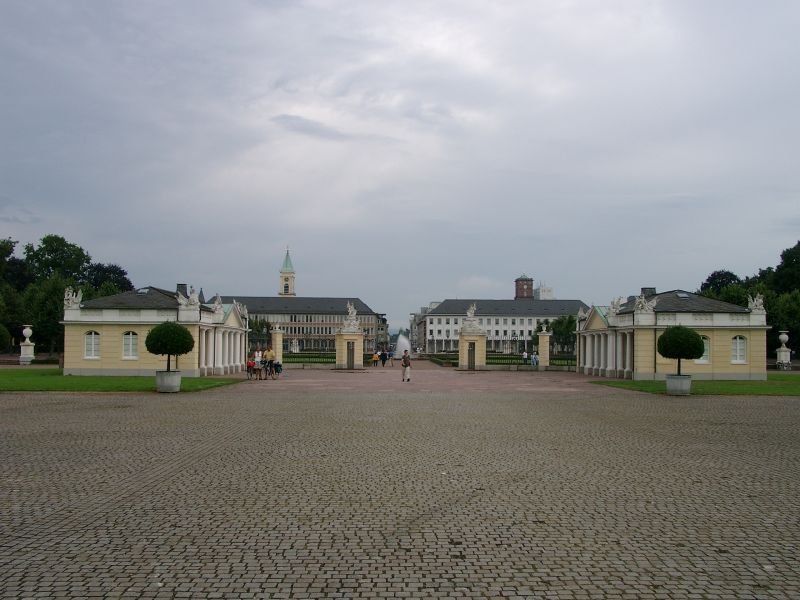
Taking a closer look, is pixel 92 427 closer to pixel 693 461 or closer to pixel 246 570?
pixel 246 570

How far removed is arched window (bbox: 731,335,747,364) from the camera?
48066mm

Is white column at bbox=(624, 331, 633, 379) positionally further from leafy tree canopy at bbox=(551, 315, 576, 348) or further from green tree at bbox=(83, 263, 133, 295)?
green tree at bbox=(83, 263, 133, 295)

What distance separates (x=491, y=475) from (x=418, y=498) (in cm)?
219

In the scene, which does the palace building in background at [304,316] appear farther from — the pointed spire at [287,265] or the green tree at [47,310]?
the green tree at [47,310]

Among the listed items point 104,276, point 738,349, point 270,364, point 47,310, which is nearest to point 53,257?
point 104,276

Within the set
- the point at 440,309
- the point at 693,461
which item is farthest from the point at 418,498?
the point at 440,309

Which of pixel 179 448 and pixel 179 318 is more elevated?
pixel 179 318

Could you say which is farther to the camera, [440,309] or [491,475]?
[440,309]

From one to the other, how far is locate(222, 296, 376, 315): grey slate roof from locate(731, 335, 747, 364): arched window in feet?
425

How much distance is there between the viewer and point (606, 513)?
9.62m

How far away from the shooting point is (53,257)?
10162 cm

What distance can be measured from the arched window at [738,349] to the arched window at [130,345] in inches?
1509

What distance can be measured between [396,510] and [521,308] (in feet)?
559

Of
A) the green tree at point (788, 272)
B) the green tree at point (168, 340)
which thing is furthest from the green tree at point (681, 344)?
the green tree at point (788, 272)
